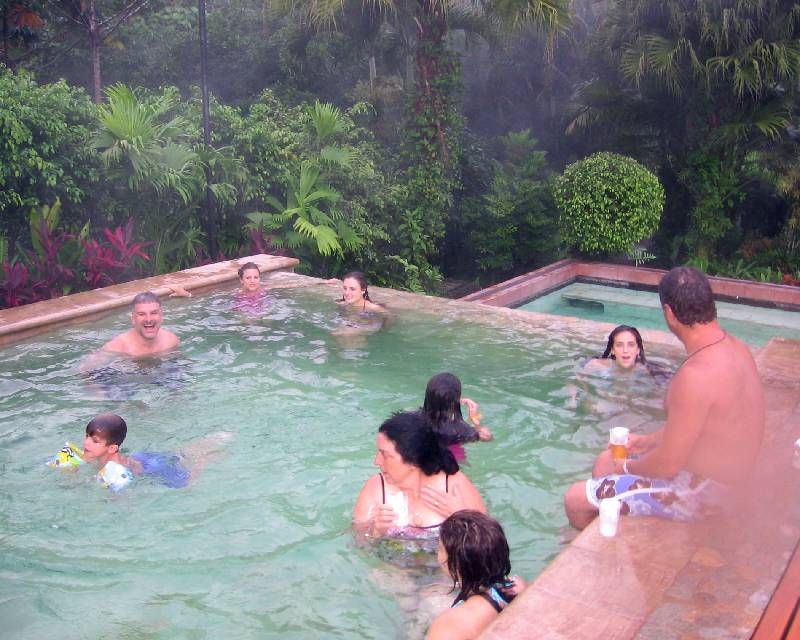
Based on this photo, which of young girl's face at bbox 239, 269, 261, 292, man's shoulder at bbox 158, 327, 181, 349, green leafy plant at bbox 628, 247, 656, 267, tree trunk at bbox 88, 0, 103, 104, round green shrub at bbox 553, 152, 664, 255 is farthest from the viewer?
tree trunk at bbox 88, 0, 103, 104

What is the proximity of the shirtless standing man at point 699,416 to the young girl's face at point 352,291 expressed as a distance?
5.58 metres

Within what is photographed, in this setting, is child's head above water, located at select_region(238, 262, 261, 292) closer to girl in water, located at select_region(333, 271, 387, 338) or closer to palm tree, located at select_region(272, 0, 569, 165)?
girl in water, located at select_region(333, 271, 387, 338)

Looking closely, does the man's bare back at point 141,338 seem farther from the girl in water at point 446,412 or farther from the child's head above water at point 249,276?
the girl in water at point 446,412

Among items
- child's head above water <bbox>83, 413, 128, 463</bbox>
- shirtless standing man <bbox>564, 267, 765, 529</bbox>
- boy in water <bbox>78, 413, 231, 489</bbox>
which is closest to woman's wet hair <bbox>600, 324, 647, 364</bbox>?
shirtless standing man <bbox>564, 267, 765, 529</bbox>

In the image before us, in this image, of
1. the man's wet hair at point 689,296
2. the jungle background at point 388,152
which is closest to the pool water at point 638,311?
the jungle background at point 388,152

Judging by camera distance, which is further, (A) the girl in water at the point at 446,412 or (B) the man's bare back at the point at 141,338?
(B) the man's bare back at the point at 141,338

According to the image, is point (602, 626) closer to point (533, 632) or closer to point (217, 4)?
point (533, 632)

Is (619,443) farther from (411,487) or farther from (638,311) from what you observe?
(638,311)

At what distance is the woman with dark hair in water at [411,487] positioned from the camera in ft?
14.7

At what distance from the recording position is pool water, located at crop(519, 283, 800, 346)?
1218 centimetres

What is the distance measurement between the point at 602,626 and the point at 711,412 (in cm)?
118

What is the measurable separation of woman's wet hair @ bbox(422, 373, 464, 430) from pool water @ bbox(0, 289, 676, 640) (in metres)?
0.80

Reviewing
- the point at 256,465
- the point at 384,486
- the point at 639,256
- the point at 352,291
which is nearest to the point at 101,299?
the point at 352,291

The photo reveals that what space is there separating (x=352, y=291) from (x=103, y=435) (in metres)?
4.48
